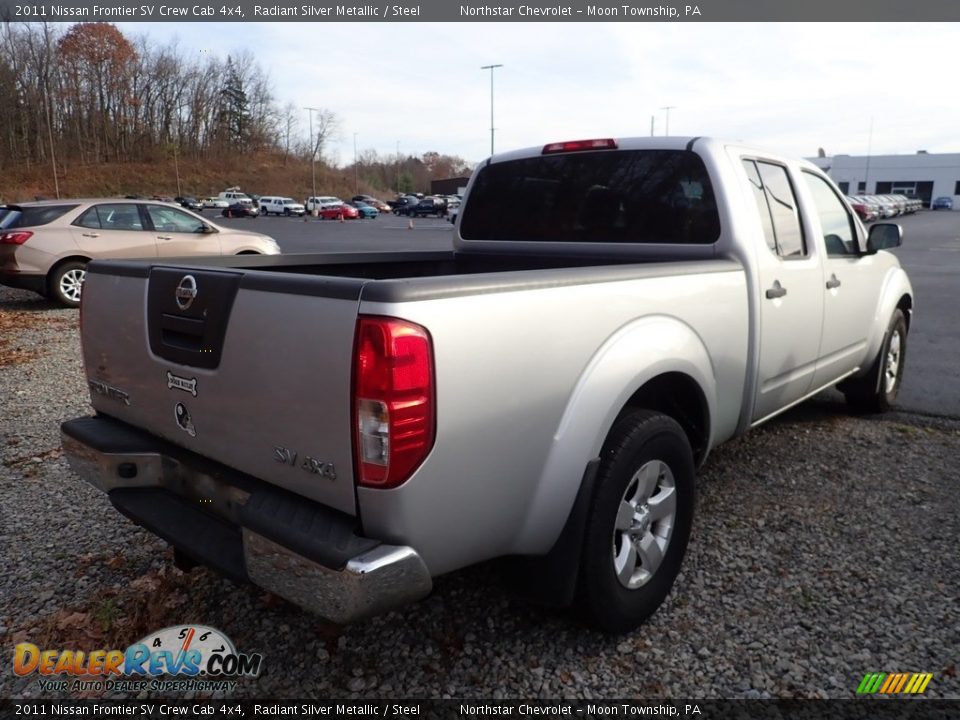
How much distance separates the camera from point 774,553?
134 inches

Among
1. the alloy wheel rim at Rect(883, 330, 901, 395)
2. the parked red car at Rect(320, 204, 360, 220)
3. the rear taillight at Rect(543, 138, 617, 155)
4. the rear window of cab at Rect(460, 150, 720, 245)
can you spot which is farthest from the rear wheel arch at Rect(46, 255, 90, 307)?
the parked red car at Rect(320, 204, 360, 220)

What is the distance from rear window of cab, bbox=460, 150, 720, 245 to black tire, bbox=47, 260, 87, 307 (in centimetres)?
854

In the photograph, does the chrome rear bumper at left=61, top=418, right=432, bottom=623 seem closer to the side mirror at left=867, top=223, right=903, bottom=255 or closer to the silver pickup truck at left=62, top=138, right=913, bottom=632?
the silver pickup truck at left=62, top=138, right=913, bottom=632

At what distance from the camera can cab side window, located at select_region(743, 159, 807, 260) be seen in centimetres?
376

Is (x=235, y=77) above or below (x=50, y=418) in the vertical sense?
above

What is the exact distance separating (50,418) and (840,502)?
5.68 metres

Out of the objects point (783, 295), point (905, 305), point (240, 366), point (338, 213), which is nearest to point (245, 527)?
point (240, 366)

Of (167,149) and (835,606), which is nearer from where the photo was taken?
(835,606)

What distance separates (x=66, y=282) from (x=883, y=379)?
35.7ft

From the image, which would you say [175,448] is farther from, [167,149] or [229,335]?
[167,149]

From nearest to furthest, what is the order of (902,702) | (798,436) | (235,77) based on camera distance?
(902,702)
(798,436)
(235,77)

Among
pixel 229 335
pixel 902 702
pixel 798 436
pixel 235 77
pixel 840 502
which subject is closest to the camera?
pixel 229 335

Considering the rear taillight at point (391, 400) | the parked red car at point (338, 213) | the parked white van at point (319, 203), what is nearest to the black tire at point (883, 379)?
the rear taillight at point (391, 400)

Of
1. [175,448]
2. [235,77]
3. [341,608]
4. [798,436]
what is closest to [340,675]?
[341,608]
